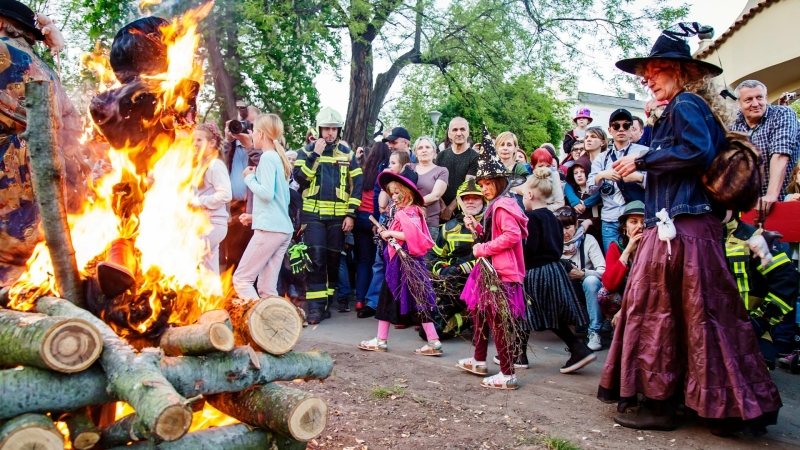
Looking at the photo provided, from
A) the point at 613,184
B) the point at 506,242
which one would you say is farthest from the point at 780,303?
the point at 506,242

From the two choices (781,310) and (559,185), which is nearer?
(781,310)

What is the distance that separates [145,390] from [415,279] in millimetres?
4002

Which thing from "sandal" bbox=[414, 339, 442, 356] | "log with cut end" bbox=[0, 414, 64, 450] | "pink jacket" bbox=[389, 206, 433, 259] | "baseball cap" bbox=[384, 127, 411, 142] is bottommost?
"sandal" bbox=[414, 339, 442, 356]

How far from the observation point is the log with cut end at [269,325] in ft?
10.2

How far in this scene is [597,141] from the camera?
8383 mm

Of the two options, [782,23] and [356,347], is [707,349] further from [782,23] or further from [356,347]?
[782,23]

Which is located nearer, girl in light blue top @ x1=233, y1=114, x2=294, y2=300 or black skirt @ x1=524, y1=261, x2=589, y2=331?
black skirt @ x1=524, y1=261, x2=589, y2=331

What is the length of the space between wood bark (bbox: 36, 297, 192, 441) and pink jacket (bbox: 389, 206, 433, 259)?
3.87 meters

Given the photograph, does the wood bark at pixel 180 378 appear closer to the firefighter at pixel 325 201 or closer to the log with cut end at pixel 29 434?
the log with cut end at pixel 29 434

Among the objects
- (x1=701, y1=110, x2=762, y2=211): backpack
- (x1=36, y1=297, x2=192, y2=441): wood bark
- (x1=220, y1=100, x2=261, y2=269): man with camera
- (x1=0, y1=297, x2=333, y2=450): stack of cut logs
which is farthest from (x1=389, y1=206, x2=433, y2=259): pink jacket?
(x1=36, y1=297, x2=192, y2=441): wood bark

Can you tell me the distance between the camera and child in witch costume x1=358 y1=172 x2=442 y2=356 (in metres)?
6.30

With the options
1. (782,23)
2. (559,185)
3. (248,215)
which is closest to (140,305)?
(248,215)

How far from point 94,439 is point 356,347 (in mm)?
4138

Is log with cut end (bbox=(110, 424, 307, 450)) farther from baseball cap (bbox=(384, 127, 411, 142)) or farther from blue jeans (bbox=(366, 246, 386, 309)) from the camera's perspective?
baseball cap (bbox=(384, 127, 411, 142))
